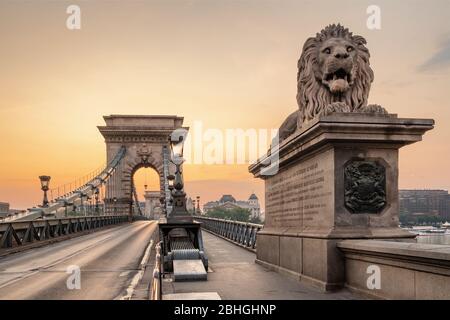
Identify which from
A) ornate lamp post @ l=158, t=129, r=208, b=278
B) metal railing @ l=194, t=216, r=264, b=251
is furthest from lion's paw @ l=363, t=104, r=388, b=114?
metal railing @ l=194, t=216, r=264, b=251

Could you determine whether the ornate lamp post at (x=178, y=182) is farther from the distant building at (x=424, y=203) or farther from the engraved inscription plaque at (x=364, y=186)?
the engraved inscription plaque at (x=364, y=186)

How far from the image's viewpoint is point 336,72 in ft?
32.9

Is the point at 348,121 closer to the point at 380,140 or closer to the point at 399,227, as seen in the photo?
the point at 380,140

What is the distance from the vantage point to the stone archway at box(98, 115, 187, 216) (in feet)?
315

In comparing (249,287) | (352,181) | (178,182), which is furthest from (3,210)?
(352,181)

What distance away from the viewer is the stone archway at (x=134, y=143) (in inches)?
3780

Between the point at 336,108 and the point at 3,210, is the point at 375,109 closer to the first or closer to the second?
the point at 336,108

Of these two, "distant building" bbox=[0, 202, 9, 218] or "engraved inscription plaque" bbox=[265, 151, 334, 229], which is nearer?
"engraved inscription plaque" bbox=[265, 151, 334, 229]

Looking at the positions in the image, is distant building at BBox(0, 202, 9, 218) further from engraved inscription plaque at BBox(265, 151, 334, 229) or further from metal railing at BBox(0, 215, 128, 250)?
engraved inscription plaque at BBox(265, 151, 334, 229)

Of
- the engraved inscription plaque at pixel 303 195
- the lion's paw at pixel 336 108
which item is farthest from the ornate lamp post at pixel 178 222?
the lion's paw at pixel 336 108

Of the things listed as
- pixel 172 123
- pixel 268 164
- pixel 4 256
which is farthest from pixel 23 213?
pixel 172 123

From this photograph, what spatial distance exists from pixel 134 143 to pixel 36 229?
7094 cm

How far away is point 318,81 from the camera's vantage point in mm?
10500
